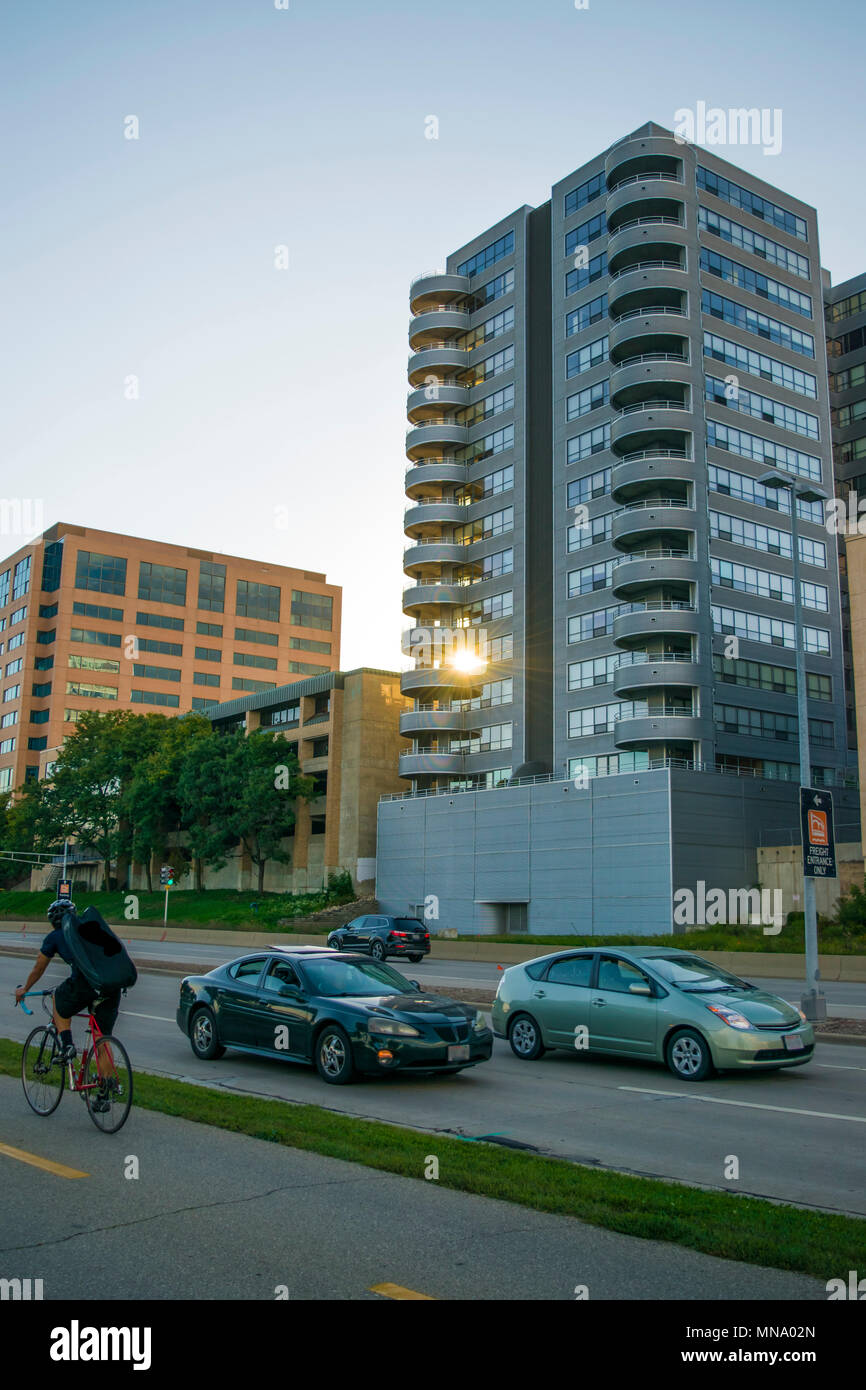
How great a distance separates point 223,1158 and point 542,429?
63.3m

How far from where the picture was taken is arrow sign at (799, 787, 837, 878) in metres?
19.4

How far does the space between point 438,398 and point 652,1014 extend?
6457 centimetres

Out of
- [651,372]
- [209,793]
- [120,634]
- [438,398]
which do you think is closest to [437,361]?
[438,398]

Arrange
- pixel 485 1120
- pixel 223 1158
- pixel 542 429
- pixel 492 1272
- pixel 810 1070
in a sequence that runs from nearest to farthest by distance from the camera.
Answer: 1. pixel 492 1272
2. pixel 223 1158
3. pixel 485 1120
4. pixel 810 1070
5. pixel 542 429

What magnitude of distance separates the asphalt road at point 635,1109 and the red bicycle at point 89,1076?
7.30ft

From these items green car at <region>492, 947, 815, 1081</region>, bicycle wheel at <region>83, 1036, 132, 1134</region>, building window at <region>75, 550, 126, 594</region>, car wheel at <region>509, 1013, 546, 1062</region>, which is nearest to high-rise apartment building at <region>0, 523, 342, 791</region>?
building window at <region>75, 550, 126, 594</region>

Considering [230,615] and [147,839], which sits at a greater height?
[230,615]

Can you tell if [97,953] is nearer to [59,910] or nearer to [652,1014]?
[59,910]

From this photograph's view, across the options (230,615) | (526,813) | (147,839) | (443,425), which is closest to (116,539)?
(230,615)

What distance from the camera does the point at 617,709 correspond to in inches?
2344

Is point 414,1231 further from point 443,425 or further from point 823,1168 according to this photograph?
point 443,425

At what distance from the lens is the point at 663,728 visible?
54969 millimetres

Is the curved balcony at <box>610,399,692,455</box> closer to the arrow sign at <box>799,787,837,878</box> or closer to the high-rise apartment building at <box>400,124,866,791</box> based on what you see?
the high-rise apartment building at <box>400,124,866,791</box>

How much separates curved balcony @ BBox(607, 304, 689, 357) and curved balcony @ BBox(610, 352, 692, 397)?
0.56m
